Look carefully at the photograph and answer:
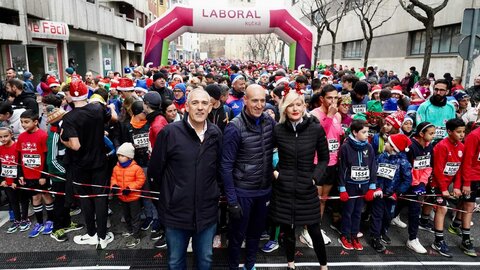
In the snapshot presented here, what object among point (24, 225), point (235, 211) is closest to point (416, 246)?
point (235, 211)

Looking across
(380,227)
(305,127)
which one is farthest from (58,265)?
(380,227)

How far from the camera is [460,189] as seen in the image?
4305 mm

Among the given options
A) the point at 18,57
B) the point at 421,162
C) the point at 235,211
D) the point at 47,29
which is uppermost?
the point at 47,29

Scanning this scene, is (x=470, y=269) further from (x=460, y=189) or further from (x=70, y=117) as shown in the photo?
(x=70, y=117)

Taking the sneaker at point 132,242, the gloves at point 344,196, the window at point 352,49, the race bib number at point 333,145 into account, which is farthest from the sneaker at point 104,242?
the window at point 352,49

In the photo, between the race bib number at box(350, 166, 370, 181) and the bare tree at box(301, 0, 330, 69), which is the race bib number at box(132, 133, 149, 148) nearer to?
the race bib number at box(350, 166, 370, 181)

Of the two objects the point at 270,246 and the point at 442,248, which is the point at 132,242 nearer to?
the point at 270,246

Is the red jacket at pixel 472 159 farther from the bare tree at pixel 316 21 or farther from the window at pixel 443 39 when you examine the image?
the bare tree at pixel 316 21

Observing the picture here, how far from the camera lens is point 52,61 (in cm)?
1916

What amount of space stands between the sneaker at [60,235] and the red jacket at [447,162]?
4926 millimetres

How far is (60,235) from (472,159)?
5.40 meters

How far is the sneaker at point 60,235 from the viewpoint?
4.38 metres

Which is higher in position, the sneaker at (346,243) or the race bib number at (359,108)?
the race bib number at (359,108)

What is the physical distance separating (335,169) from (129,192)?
2.68 meters
